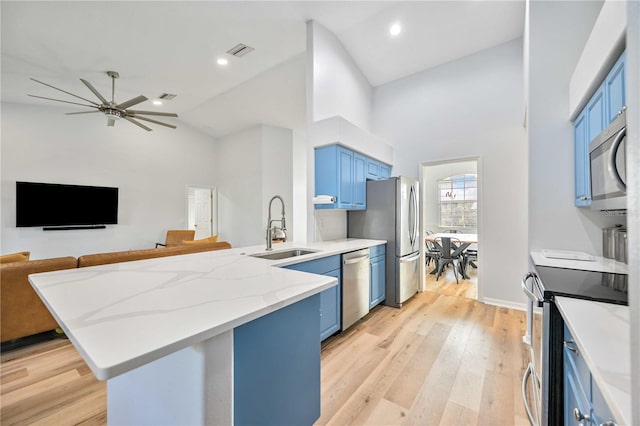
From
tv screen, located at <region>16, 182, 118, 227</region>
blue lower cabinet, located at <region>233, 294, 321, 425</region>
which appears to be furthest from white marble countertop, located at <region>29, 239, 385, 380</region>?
tv screen, located at <region>16, 182, 118, 227</region>

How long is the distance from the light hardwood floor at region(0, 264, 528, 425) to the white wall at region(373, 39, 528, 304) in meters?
0.91

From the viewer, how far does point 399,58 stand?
13.0ft

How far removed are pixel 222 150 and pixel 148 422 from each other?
6787 mm

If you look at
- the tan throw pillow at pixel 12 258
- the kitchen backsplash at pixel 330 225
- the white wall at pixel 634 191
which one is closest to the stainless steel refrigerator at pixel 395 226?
the kitchen backsplash at pixel 330 225

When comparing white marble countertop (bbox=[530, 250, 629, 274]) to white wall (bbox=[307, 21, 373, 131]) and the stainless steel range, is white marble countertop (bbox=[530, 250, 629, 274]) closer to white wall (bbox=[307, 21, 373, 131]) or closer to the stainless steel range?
the stainless steel range

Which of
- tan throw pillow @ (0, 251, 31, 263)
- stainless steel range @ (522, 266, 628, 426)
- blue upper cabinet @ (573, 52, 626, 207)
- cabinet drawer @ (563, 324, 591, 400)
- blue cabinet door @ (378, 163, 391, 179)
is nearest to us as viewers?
cabinet drawer @ (563, 324, 591, 400)

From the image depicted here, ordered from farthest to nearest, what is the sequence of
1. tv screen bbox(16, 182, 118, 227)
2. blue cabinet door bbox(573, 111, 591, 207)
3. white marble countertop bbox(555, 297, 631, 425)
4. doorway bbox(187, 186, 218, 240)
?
doorway bbox(187, 186, 218, 240), tv screen bbox(16, 182, 118, 227), blue cabinet door bbox(573, 111, 591, 207), white marble countertop bbox(555, 297, 631, 425)

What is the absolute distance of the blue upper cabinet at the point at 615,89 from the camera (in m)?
1.29

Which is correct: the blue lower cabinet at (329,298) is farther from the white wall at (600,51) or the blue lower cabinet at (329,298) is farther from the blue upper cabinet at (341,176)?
the white wall at (600,51)

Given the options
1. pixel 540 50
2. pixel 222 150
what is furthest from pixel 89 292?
pixel 222 150

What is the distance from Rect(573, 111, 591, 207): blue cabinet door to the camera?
1876mm

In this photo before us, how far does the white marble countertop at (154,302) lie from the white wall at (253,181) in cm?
438

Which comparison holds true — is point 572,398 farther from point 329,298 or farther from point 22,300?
point 22,300

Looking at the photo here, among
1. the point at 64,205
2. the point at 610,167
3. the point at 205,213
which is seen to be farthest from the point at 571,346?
the point at 205,213
